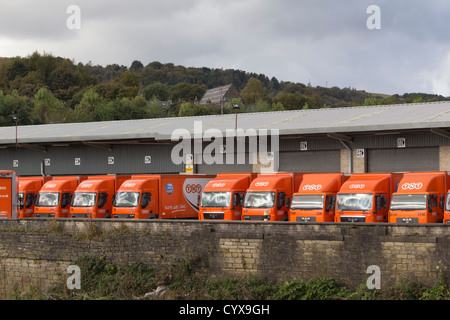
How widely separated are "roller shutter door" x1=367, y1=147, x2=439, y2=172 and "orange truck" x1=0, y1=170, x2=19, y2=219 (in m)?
18.7

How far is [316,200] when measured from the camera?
28109 millimetres

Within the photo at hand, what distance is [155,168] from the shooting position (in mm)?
42500

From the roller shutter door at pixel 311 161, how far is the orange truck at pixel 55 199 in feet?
39.2

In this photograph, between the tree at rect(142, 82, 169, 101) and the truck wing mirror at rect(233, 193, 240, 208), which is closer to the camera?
the truck wing mirror at rect(233, 193, 240, 208)

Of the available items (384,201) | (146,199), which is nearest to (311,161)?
(384,201)

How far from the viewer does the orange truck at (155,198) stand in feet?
105

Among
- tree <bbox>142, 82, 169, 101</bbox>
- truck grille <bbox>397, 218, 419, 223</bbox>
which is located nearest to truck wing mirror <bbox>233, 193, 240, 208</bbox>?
truck grille <bbox>397, 218, 419, 223</bbox>

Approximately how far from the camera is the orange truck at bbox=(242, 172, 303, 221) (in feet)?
95.7

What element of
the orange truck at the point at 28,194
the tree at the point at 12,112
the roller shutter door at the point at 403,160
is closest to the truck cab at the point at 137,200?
the orange truck at the point at 28,194

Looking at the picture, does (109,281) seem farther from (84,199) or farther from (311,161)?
(311,161)

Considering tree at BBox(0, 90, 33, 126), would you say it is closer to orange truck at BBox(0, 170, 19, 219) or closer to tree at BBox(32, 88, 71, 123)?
tree at BBox(32, 88, 71, 123)

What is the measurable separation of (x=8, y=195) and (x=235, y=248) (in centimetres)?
1476

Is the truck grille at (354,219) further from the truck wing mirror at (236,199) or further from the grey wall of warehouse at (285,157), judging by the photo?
the grey wall of warehouse at (285,157)
